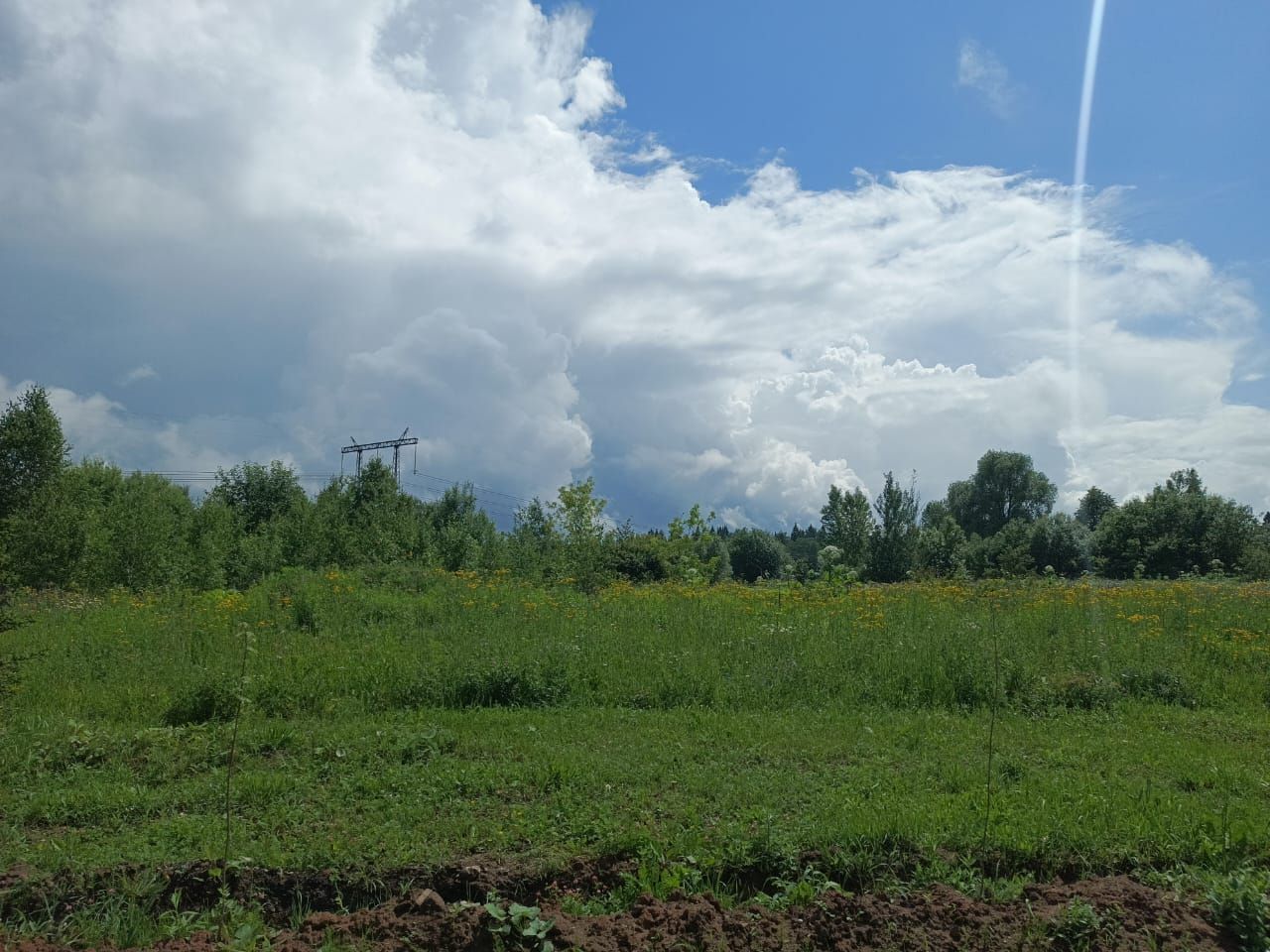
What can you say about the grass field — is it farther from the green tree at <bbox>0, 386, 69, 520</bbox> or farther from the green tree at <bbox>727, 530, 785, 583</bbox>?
the green tree at <bbox>727, 530, 785, 583</bbox>

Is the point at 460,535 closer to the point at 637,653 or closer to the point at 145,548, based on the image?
the point at 145,548

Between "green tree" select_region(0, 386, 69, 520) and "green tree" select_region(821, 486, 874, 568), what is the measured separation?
2771 centimetres

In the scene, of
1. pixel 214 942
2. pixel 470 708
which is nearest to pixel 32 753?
pixel 470 708

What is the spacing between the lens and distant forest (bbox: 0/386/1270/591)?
2177 centimetres

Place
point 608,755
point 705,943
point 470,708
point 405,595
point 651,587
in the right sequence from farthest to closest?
point 651,587 → point 405,595 → point 470,708 → point 608,755 → point 705,943

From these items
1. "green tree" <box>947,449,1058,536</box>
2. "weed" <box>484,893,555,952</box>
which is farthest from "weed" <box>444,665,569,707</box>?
"green tree" <box>947,449,1058,536</box>

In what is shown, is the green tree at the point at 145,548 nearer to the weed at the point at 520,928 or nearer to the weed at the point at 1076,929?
the weed at the point at 520,928

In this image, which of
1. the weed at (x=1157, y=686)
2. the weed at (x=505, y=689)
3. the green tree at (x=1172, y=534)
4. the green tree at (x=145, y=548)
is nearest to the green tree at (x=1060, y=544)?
the green tree at (x=1172, y=534)

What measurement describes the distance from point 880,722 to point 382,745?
4372 mm

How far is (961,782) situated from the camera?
6094 mm

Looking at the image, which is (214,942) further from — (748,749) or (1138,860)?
(1138,860)

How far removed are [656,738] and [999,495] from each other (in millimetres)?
89051

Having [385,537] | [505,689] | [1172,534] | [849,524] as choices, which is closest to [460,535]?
[385,537]

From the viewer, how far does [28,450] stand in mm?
25594
